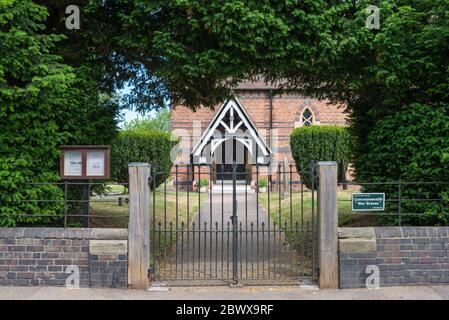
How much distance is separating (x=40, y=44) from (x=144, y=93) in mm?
3234

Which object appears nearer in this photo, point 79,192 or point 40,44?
point 40,44

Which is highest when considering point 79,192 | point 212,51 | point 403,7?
point 403,7

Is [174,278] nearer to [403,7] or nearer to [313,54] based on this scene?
[313,54]

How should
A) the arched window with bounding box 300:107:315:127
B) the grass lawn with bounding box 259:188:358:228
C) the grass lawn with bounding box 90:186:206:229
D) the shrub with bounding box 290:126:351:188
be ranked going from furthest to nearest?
the arched window with bounding box 300:107:315:127, the shrub with bounding box 290:126:351:188, the grass lawn with bounding box 90:186:206:229, the grass lawn with bounding box 259:188:358:228

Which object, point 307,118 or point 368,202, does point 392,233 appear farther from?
point 307,118

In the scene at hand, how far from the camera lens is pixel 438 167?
6883 millimetres

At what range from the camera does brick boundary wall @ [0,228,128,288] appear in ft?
21.6

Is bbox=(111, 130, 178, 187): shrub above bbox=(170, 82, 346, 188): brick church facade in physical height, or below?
below

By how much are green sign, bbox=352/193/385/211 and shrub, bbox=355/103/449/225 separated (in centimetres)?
60

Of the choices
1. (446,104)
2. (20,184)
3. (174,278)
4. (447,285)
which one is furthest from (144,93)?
(447,285)

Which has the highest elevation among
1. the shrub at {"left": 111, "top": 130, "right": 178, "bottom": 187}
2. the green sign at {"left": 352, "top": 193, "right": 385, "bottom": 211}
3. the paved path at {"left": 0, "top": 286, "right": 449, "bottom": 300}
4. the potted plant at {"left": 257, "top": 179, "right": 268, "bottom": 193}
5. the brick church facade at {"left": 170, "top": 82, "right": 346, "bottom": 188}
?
the brick church facade at {"left": 170, "top": 82, "right": 346, "bottom": 188}

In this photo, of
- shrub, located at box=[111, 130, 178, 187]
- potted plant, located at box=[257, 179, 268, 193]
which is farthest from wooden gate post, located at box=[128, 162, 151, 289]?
potted plant, located at box=[257, 179, 268, 193]

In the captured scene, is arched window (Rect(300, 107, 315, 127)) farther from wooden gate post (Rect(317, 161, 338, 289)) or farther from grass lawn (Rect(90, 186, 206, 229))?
wooden gate post (Rect(317, 161, 338, 289))

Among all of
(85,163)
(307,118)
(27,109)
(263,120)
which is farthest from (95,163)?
(307,118)
